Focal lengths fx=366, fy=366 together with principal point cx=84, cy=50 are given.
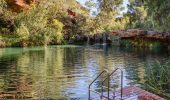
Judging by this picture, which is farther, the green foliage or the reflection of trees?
the green foliage

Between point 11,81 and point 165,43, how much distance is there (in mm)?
46360

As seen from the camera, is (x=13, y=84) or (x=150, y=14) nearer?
(x=13, y=84)

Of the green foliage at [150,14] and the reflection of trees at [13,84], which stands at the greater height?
the green foliage at [150,14]

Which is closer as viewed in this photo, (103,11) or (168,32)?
(168,32)

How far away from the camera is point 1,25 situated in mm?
65125

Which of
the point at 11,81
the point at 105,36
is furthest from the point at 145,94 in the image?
the point at 105,36

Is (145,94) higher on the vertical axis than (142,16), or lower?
lower

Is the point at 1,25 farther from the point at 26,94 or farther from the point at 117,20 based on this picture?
the point at 26,94

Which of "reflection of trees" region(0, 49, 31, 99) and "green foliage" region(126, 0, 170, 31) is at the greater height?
"green foliage" region(126, 0, 170, 31)

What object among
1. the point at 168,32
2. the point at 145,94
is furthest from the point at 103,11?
the point at 145,94

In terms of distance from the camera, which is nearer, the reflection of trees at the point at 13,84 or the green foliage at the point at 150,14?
the reflection of trees at the point at 13,84

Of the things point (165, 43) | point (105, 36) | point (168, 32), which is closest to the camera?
point (168, 32)

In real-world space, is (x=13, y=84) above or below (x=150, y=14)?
below

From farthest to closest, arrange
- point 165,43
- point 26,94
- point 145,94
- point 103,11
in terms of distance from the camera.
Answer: point 103,11
point 165,43
point 26,94
point 145,94
